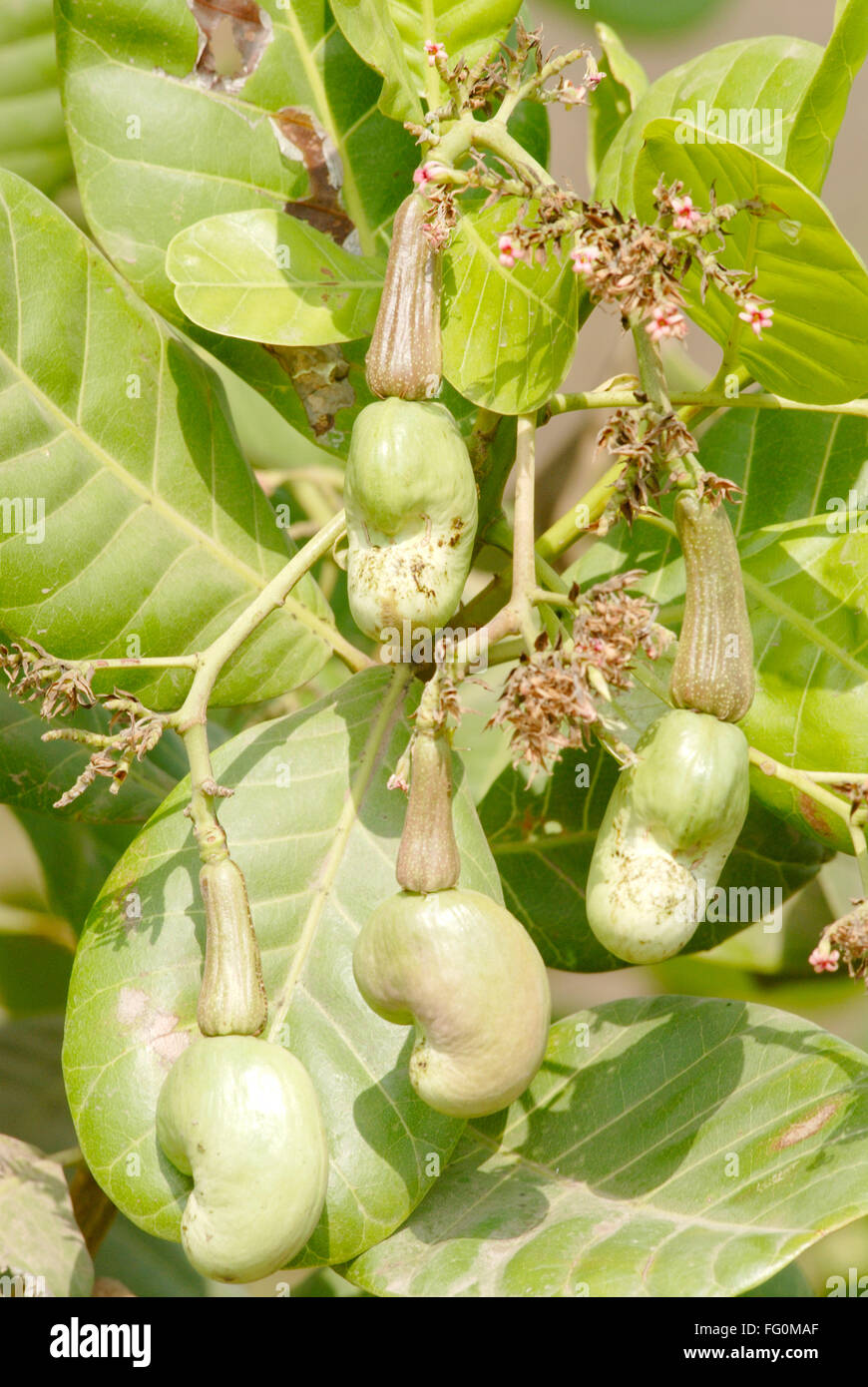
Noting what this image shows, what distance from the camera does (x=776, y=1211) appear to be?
0.88m

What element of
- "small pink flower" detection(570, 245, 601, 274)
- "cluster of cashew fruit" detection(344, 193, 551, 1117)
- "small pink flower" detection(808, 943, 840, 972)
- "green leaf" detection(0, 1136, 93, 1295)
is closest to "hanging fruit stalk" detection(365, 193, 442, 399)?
"cluster of cashew fruit" detection(344, 193, 551, 1117)

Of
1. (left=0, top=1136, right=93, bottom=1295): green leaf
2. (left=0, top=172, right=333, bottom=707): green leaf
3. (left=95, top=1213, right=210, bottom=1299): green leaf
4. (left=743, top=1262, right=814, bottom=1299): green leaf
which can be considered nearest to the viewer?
(left=0, top=172, right=333, bottom=707): green leaf

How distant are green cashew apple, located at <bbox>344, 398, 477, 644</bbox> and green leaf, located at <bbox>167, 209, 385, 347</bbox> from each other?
0.61 feet

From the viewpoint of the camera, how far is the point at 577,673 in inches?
30.0

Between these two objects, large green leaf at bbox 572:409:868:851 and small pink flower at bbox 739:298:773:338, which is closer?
small pink flower at bbox 739:298:773:338

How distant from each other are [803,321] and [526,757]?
37 cm

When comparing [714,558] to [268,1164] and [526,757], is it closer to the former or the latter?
[526,757]

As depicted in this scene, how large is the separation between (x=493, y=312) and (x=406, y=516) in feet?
A: 0.62

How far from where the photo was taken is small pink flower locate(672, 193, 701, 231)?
75cm

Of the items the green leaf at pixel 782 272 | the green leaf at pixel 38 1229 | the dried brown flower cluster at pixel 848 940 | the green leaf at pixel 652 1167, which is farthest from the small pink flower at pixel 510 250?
the green leaf at pixel 38 1229

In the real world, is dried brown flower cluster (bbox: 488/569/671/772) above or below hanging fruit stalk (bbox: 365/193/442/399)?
below

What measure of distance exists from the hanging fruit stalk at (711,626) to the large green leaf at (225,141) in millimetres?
395

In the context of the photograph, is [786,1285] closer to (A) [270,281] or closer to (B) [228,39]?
(A) [270,281]

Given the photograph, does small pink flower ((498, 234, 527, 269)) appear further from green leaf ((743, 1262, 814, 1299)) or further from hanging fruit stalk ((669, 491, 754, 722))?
green leaf ((743, 1262, 814, 1299))
